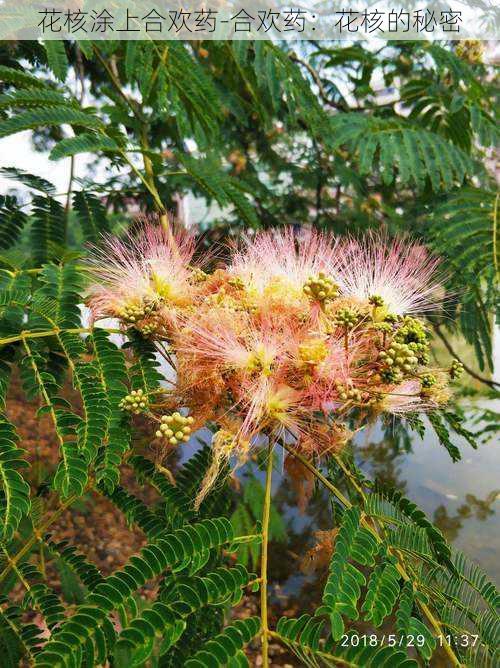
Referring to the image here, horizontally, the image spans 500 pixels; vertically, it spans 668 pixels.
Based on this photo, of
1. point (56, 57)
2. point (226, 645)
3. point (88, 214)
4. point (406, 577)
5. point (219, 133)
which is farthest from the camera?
point (219, 133)

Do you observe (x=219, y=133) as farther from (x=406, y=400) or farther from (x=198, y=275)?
(x=406, y=400)

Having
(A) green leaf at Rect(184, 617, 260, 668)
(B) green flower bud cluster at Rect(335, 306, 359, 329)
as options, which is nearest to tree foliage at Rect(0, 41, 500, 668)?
(A) green leaf at Rect(184, 617, 260, 668)

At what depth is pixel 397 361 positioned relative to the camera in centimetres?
77

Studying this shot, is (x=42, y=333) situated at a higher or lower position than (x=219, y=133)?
lower

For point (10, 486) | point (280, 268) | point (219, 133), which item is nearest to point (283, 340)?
point (280, 268)

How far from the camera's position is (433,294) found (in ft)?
3.48

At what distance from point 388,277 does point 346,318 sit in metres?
0.23

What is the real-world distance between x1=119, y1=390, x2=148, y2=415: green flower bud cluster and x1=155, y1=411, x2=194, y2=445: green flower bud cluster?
44 mm

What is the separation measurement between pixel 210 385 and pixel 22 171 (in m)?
1.08

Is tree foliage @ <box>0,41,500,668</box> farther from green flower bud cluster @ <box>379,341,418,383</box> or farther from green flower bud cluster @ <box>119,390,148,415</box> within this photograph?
green flower bud cluster @ <box>379,341,418,383</box>

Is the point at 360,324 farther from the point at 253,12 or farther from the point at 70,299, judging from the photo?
the point at 253,12

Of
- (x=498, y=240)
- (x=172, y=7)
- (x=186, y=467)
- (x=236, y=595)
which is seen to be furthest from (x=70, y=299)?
(x=172, y=7)

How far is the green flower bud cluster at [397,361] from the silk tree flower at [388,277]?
0.15 meters

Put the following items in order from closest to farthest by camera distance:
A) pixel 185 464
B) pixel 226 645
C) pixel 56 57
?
1. pixel 226 645
2. pixel 185 464
3. pixel 56 57
